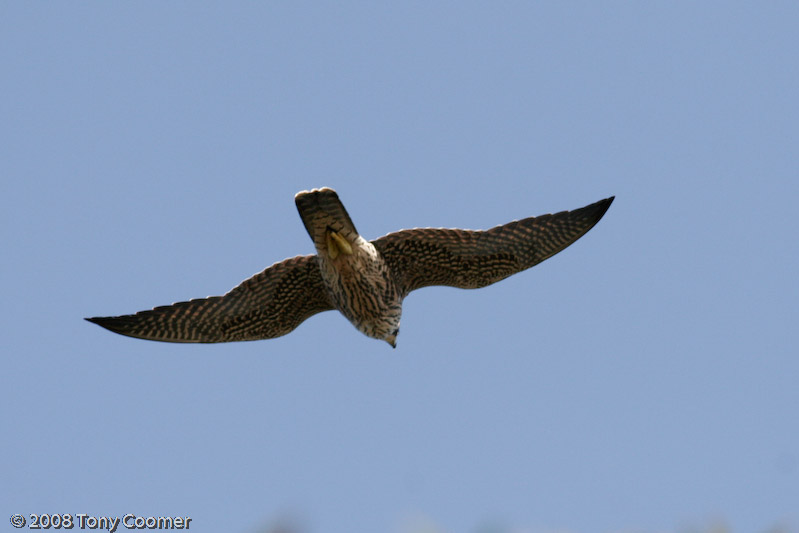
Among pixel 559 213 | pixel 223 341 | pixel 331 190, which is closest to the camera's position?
pixel 331 190

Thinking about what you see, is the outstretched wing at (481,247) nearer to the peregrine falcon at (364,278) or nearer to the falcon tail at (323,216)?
the peregrine falcon at (364,278)

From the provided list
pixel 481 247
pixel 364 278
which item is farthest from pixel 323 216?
pixel 481 247

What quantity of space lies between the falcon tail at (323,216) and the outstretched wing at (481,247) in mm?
787

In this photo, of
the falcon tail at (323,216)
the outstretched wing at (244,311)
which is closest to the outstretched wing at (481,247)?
the falcon tail at (323,216)

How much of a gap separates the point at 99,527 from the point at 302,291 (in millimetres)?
3805

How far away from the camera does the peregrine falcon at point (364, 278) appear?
13.7m

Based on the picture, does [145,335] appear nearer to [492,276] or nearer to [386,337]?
[386,337]

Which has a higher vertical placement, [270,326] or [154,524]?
[270,326]

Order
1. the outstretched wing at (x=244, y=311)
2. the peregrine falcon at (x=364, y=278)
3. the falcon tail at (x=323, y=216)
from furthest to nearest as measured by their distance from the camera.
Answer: the outstretched wing at (x=244, y=311)
the peregrine falcon at (x=364, y=278)
the falcon tail at (x=323, y=216)

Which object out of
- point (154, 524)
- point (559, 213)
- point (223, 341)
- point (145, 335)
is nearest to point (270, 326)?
point (223, 341)

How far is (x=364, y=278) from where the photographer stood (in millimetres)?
13648

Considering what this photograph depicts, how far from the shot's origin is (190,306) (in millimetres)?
14047

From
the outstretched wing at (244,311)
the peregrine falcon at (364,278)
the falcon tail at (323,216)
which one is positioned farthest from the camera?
the outstretched wing at (244,311)

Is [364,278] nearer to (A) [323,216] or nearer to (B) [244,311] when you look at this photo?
(A) [323,216]
